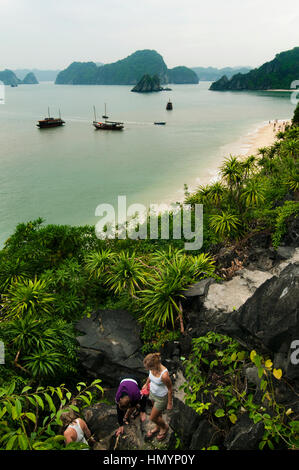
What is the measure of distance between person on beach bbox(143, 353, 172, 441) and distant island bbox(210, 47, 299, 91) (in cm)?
19015

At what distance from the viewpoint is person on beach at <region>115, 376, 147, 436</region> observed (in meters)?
3.94

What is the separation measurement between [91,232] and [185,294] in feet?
14.3

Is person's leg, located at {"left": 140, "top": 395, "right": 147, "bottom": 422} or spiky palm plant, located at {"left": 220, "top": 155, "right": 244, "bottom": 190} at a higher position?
spiky palm plant, located at {"left": 220, "top": 155, "right": 244, "bottom": 190}

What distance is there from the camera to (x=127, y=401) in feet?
12.9

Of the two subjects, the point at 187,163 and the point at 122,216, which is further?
the point at 187,163

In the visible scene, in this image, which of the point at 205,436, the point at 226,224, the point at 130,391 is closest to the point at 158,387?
the point at 130,391

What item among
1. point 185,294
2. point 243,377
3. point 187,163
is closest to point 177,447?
point 243,377

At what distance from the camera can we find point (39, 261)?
8.16 meters

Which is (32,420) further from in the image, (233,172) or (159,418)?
(233,172)

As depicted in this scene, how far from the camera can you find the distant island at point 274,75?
528 ft

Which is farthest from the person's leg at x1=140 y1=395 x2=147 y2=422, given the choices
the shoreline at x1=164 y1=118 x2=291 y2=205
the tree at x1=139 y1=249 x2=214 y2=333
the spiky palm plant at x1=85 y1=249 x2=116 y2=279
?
the shoreline at x1=164 y1=118 x2=291 y2=205

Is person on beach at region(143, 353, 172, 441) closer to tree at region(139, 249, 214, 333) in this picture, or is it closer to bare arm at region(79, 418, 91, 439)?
bare arm at region(79, 418, 91, 439)

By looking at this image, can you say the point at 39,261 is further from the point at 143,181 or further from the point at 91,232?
the point at 143,181

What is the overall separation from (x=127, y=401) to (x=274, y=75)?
20430 cm
